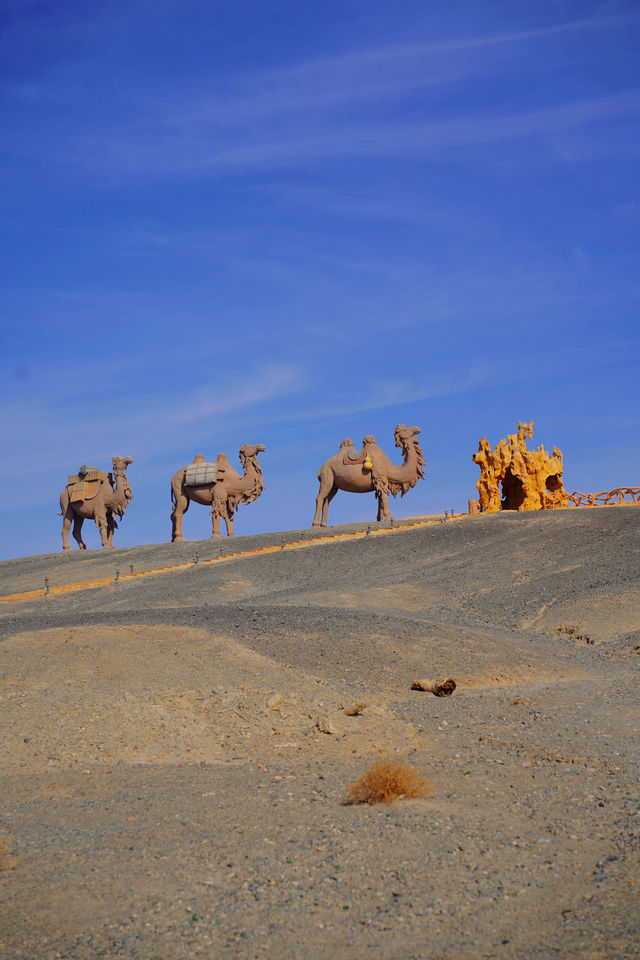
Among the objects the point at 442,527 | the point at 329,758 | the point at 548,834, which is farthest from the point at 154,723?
the point at 442,527

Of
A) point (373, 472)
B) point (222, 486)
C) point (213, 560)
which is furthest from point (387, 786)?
point (222, 486)

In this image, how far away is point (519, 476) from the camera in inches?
1401

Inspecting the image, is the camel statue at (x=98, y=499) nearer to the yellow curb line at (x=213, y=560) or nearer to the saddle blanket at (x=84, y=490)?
the saddle blanket at (x=84, y=490)

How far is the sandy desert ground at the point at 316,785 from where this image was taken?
608 centimetres

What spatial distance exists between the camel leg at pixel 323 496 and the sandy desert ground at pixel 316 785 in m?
18.6

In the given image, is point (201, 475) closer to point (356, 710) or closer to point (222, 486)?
point (222, 486)

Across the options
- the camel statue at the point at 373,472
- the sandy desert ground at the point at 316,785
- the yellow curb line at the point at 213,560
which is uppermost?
the camel statue at the point at 373,472

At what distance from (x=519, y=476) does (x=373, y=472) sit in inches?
289

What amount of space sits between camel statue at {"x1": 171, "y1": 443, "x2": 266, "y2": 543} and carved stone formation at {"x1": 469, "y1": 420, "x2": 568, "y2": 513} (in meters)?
11.2

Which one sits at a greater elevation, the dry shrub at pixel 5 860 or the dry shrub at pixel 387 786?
the dry shrub at pixel 5 860

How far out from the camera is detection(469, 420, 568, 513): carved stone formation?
35.5 meters

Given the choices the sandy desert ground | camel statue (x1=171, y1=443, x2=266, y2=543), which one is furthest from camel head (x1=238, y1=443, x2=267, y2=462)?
the sandy desert ground

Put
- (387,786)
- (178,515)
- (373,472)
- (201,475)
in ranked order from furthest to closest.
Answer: (178,515), (201,475), (373,472), (387,786)

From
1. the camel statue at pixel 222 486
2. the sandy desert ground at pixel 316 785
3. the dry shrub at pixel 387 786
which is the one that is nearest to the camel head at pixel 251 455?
the camel statue at pixel 222 486
